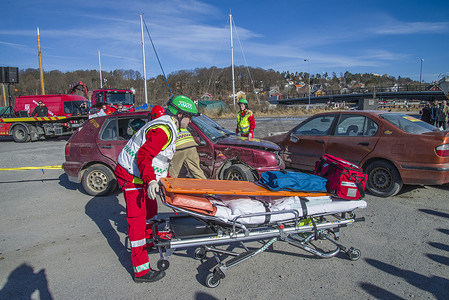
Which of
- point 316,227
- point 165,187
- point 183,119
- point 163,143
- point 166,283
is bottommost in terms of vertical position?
point 166,283

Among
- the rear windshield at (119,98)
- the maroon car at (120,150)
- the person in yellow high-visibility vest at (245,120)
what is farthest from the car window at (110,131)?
the rear windshield at (119,98)

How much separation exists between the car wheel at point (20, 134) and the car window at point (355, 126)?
16450 mm

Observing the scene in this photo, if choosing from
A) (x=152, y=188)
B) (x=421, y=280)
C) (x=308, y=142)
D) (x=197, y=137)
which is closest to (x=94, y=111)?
(x=197, y=137)

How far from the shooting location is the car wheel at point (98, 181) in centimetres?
582

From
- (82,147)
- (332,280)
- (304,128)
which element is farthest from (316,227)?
(82,147)

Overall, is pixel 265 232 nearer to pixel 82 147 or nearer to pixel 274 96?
pixel 82 147

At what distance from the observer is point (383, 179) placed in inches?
217

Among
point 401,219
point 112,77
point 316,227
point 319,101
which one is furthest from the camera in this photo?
point 319,101

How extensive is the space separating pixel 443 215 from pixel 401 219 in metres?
0.76

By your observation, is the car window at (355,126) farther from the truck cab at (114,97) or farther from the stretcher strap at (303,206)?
the truck cab at (114,97)

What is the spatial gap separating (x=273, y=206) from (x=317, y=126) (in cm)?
384

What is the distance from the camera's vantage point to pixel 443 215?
182 inches

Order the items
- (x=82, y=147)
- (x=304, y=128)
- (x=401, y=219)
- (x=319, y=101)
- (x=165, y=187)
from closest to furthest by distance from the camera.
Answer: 1. (x=165, y=187)
2. (x=401, y=219)
3. (x=82, y=147)
4. (x=304, y=128)
5. (x=319, y=101)

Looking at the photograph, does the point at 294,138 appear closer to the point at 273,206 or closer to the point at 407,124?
the point at 407,124
